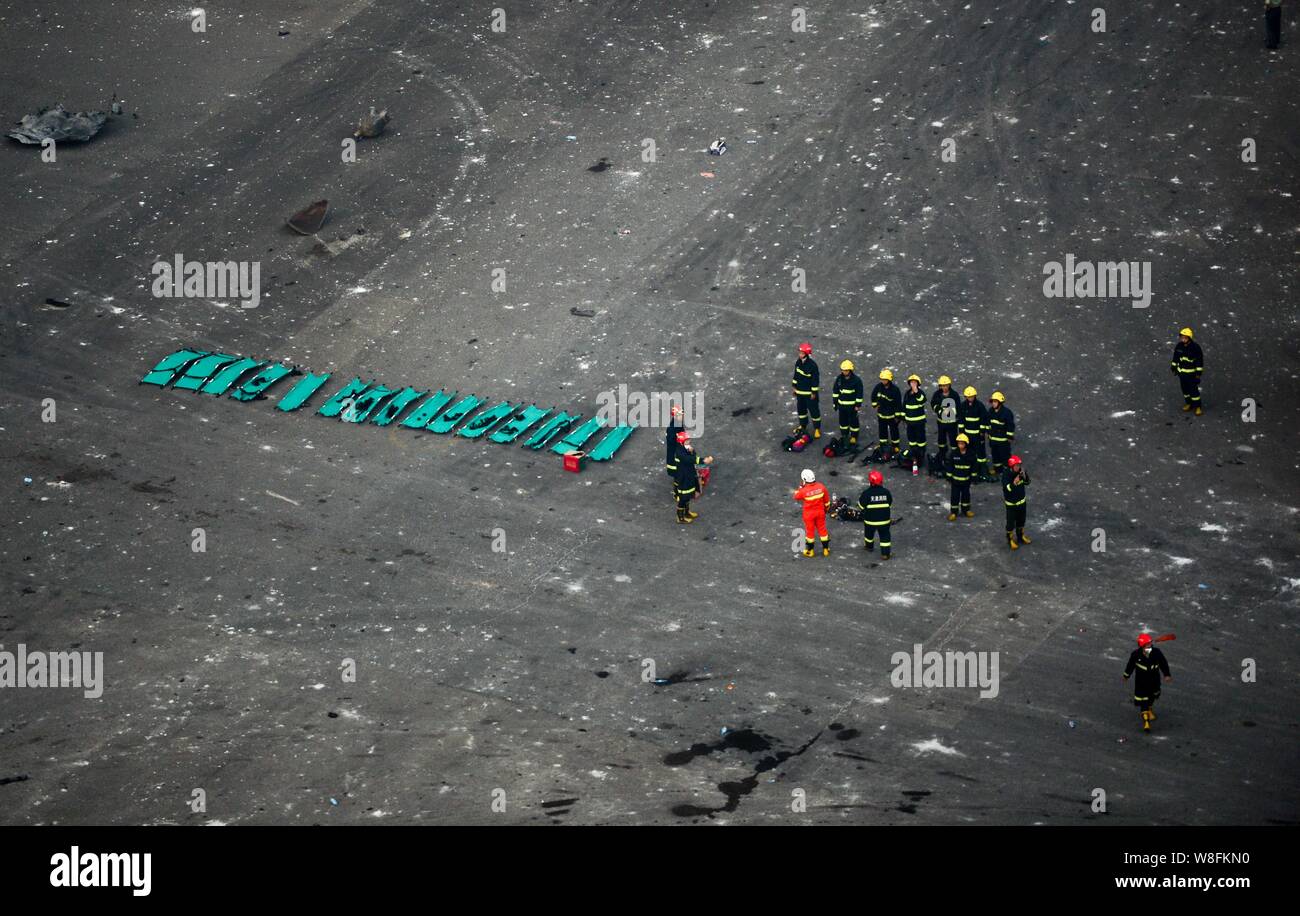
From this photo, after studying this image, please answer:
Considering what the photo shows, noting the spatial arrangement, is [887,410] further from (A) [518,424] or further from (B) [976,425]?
(A) [518,424]

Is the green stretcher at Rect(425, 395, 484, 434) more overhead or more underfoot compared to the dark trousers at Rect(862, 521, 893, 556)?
more overhead

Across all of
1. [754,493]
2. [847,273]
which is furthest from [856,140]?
[754,493]

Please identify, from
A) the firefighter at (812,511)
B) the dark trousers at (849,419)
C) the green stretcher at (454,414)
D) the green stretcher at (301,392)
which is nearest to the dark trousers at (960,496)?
the firefighter at (812,511)

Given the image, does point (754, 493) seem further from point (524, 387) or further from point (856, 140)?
point (856, 140)

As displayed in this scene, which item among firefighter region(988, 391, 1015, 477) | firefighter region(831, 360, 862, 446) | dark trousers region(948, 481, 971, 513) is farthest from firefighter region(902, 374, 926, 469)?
dark trousers region(948, 481, 971, 513)

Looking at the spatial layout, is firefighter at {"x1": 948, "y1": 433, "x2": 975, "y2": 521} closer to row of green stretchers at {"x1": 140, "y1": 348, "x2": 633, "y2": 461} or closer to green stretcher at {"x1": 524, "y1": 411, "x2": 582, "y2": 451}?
row of green stretchers at {"x1": 140, "y1": 348, "x2": 633, "y2": 461}

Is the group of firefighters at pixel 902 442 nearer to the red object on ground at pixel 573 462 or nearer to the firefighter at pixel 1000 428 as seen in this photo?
the firefighter at pixel 1000 428
